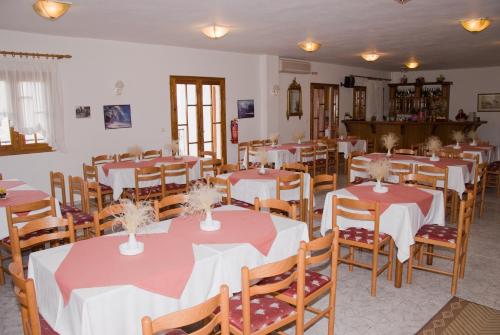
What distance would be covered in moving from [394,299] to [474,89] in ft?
42.0

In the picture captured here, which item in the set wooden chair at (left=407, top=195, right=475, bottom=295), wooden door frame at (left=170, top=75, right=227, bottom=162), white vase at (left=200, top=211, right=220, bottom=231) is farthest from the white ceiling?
white vase at (left=200, top=211, right=220, bottom=231)

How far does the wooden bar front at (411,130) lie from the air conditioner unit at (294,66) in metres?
2.67

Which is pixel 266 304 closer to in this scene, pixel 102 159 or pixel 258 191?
pixel 258 191

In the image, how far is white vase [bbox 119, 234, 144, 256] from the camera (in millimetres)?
2660

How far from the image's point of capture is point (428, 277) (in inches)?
165

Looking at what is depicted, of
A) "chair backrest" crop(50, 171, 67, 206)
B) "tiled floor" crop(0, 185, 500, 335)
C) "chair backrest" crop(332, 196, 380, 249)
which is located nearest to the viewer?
"tiled floor" crop(0, 185, 500, 335)

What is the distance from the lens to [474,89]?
14195 mm

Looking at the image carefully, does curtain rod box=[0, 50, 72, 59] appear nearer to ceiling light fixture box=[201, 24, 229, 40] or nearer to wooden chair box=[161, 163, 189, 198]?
ceiling light fixture box=[201, 24, 229, 40]

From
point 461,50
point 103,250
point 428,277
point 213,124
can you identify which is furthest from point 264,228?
point 461,50

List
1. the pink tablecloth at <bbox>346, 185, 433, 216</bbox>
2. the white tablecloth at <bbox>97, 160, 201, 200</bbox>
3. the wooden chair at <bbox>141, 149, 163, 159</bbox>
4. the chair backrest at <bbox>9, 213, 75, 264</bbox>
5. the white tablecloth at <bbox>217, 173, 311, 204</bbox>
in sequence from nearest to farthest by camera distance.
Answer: the chair backrest at <bbox>9, 213, 75, 264</bbox> → the pink tablecloth at <bbox>346, 185, 433, 216</bbox> → the white tablecloth at <bbox>217, 173, 311, 204</bbox> → the white tablecloth at <bbox>97, 160, 201, 200</bbox> → the wooden chair at <bbox>141, 149, 163, 159</bbox>

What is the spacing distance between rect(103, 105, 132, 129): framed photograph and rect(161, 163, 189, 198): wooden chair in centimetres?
214

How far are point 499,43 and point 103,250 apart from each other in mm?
9017

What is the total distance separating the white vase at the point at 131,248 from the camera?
8.73 feet

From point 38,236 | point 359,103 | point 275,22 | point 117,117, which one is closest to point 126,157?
point 117,117
